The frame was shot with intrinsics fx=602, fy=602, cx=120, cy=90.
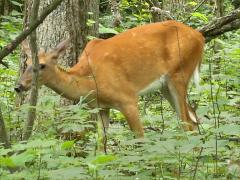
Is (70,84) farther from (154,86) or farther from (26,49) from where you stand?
(154,86)

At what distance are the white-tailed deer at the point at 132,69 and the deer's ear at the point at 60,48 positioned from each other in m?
0.02

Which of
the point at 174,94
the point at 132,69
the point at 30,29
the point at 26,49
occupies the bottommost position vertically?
the point at 174,94

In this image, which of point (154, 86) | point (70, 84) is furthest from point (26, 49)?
point (154, 86)

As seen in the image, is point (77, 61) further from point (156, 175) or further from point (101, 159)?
point (101, 159)

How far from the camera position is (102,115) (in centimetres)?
720

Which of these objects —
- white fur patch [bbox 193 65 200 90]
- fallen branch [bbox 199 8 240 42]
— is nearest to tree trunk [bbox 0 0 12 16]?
white fur patch [bbox 193 65 200 90]

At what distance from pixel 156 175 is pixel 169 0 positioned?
10949 millimetres

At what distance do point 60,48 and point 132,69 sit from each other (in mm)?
1215

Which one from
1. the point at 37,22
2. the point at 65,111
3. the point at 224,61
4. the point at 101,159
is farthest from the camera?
the point at 224,61

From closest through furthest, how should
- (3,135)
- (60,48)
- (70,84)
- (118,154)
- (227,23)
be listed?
(3,135), (118,154), (60,48), (227,23), (70,84)

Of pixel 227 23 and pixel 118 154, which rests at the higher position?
pixel 227 23

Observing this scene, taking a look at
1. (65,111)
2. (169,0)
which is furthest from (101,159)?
(169,0)

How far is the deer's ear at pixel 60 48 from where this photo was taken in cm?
672

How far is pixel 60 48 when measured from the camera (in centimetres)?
676
